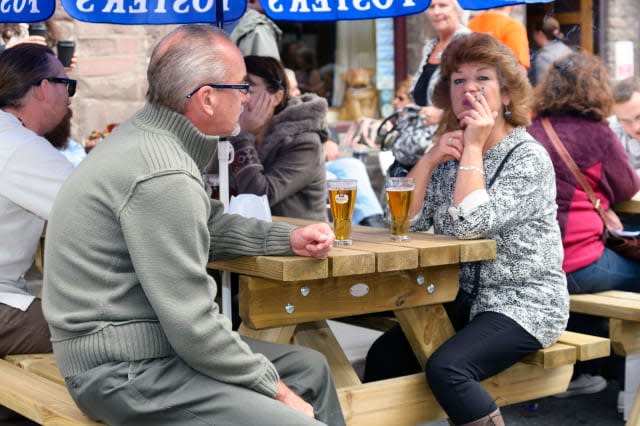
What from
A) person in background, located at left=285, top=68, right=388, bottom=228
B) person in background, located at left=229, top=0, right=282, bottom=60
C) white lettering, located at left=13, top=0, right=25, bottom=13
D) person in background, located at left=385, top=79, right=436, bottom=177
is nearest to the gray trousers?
white lettering, located at left=13, top=0, right=25, bottom=13

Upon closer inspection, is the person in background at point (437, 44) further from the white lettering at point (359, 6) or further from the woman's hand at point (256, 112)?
the white lettering at point (359, 6)

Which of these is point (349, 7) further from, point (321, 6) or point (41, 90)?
point (41, 90)

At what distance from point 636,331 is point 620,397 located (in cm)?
51

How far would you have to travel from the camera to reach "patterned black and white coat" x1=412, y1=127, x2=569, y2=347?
3721 mm

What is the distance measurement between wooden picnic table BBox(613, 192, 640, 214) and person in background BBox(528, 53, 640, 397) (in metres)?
0.27

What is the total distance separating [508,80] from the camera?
12.9ft

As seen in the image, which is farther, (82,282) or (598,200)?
(598,200)

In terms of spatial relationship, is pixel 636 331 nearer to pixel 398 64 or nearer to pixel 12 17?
pixel 12 17

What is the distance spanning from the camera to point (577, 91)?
4574 millimetres

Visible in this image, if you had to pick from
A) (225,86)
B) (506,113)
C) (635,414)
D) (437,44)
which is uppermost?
(437,44)

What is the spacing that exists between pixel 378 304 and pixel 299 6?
1.56m

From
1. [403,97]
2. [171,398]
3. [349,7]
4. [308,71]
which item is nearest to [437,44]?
[403,97]

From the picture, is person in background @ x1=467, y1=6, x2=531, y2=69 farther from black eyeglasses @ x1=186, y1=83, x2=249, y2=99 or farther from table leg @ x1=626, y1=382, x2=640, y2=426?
black eyeglasses @ x1=186, y1=83, x2=249, y2=99

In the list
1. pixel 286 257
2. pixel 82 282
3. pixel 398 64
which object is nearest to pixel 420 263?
pixel 286 257
